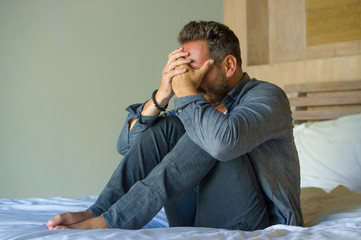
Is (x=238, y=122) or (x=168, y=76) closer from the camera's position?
(x=238, y=122)

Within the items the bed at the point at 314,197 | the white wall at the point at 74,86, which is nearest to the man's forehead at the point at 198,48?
the bed at the point at 314,197

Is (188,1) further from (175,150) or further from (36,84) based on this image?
(175,150)

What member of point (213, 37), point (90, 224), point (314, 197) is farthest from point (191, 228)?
point (314, 197)

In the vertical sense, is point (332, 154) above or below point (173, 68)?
below

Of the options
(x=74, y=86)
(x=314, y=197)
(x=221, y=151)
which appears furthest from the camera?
(x=74, y=86)

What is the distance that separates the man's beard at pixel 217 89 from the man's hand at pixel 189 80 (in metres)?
0.05

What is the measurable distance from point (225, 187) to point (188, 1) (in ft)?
6.78

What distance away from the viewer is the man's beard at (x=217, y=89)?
1335 mm

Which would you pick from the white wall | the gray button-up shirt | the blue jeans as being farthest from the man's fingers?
the white wall

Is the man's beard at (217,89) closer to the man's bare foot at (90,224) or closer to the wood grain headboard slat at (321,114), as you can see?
the man's bare foot at (90,224)

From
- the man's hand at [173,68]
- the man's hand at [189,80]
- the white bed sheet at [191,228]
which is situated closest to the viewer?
the white bed sheet at [191,228]

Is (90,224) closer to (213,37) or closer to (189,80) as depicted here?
(189,80)

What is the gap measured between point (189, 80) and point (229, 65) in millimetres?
199

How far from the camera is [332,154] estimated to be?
1907 millimetres
